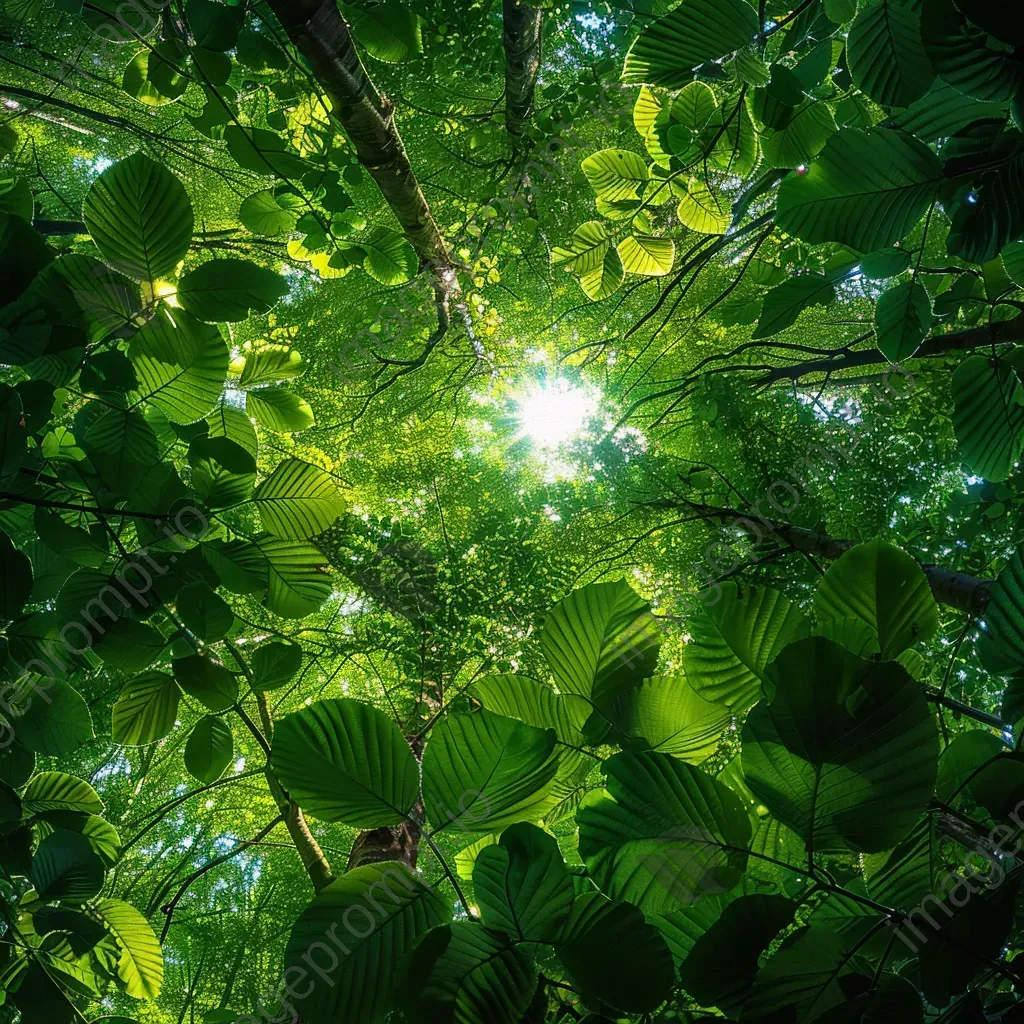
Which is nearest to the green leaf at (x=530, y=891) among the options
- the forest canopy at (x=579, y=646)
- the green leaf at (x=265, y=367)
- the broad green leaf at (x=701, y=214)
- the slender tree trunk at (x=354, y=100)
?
the forest canopy at (x=579, y=646)

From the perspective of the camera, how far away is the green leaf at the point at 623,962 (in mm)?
180

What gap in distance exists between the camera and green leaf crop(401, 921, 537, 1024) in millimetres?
180

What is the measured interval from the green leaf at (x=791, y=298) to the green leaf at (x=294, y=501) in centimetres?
28

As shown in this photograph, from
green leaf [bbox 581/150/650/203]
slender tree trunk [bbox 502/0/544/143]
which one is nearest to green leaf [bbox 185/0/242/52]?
green leaf [bbox 581/150/650/203]

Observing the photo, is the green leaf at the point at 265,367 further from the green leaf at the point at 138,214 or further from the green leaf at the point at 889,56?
the green leaf at the point at 889,56

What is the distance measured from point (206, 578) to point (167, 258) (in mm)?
157

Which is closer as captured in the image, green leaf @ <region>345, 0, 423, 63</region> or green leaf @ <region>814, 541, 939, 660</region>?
green leaf @ <region>814, 541, 939, 660</region>

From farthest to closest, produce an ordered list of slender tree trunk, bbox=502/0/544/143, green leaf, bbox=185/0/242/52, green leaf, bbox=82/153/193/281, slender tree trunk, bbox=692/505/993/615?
slender tree trunk, bbox=502/0/544/143, slender tree trunk, bbox=692/505/993/615, green leaf, bbox=185/0/242/52, green leaf, bbox=82/153/193/281

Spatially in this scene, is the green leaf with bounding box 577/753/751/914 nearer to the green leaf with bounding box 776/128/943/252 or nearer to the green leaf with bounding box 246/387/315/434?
the green leaf with bounding box 776/128/943/252

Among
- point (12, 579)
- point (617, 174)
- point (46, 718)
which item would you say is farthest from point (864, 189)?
point (46, 718)

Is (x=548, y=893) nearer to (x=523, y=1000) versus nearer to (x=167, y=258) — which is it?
(x=523, y=1000)

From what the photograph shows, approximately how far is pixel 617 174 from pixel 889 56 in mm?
250

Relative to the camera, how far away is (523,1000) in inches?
7.3

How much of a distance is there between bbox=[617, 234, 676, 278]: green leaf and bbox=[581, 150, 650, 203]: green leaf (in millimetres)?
38
